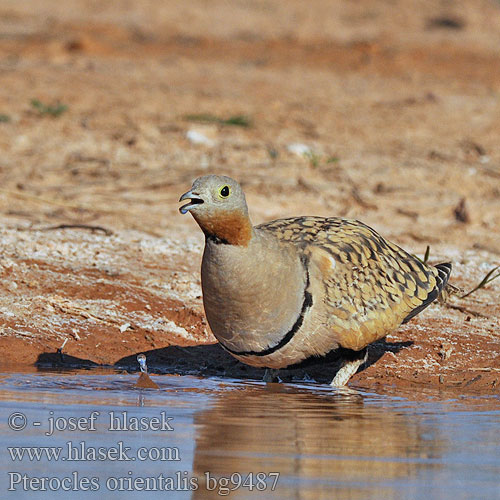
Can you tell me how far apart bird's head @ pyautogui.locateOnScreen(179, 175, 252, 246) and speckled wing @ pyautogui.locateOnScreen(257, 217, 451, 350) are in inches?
24.8

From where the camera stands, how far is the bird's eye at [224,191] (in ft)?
15.4

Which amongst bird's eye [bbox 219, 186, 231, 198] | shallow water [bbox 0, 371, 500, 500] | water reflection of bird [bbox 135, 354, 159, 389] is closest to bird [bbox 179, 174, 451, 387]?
bird's eye [bbox 219, 186, 231, 198]

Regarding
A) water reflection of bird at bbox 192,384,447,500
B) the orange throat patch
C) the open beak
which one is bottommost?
water reflection of bird at bbox 192,384,447,500

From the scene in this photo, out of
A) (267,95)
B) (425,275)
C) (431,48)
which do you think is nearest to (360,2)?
(431,48)

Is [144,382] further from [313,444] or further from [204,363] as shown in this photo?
[313,444]

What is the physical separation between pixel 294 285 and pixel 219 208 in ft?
2.36

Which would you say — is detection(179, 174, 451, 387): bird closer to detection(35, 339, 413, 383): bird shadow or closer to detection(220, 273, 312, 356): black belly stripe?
detection(220, 273, 312, 356): black belly stripe

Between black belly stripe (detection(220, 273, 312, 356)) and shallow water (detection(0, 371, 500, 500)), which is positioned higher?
black belly stripe (detection(220, 273, 312, 356))

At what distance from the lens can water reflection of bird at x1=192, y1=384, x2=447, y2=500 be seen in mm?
3527

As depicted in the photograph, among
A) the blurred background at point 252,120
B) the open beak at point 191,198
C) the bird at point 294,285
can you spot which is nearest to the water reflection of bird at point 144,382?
the bird at point 294,285

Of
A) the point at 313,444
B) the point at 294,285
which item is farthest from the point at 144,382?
the point at 313,444

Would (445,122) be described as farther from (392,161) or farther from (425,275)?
(425,275)

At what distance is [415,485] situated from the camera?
3.53m

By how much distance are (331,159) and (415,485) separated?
6138 millimetres
